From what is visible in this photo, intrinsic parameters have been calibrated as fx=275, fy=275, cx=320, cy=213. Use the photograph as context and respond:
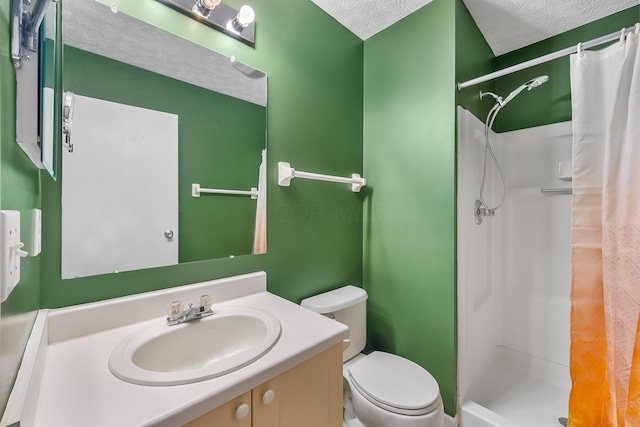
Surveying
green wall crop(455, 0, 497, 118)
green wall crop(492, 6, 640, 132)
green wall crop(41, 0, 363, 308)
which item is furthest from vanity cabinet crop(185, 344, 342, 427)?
green wall crop(492, 6, 640, 132)

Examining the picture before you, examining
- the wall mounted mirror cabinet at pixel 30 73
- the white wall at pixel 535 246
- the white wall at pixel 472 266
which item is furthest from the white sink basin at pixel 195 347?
the white wall at pixel 535 246

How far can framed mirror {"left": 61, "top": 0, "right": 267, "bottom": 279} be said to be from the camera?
0.88m

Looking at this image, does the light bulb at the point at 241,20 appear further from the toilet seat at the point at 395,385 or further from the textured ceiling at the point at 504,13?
the toilet seat at the point at 395,385

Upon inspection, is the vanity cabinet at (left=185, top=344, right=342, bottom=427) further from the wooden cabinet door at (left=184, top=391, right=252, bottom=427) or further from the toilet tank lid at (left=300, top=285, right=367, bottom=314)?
the toilet tank lid at (left=300, top=285, right=367, bottom=314)

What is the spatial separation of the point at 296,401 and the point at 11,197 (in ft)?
2.68

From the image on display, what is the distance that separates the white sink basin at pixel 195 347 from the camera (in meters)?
0.67

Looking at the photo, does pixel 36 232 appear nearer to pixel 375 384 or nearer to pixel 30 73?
pixel 30 73

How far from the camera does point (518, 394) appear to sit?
174cm

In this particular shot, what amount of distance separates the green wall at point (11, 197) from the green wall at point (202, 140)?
33 centimetres

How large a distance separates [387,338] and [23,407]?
165cm

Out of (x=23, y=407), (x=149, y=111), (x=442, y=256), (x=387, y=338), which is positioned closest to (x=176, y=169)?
(x=149, y=111)

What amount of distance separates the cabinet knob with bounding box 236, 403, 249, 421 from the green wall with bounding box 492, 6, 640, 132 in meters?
1.86

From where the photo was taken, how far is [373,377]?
1.31 meters

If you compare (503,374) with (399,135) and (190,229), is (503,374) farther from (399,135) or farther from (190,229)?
(190,229)
